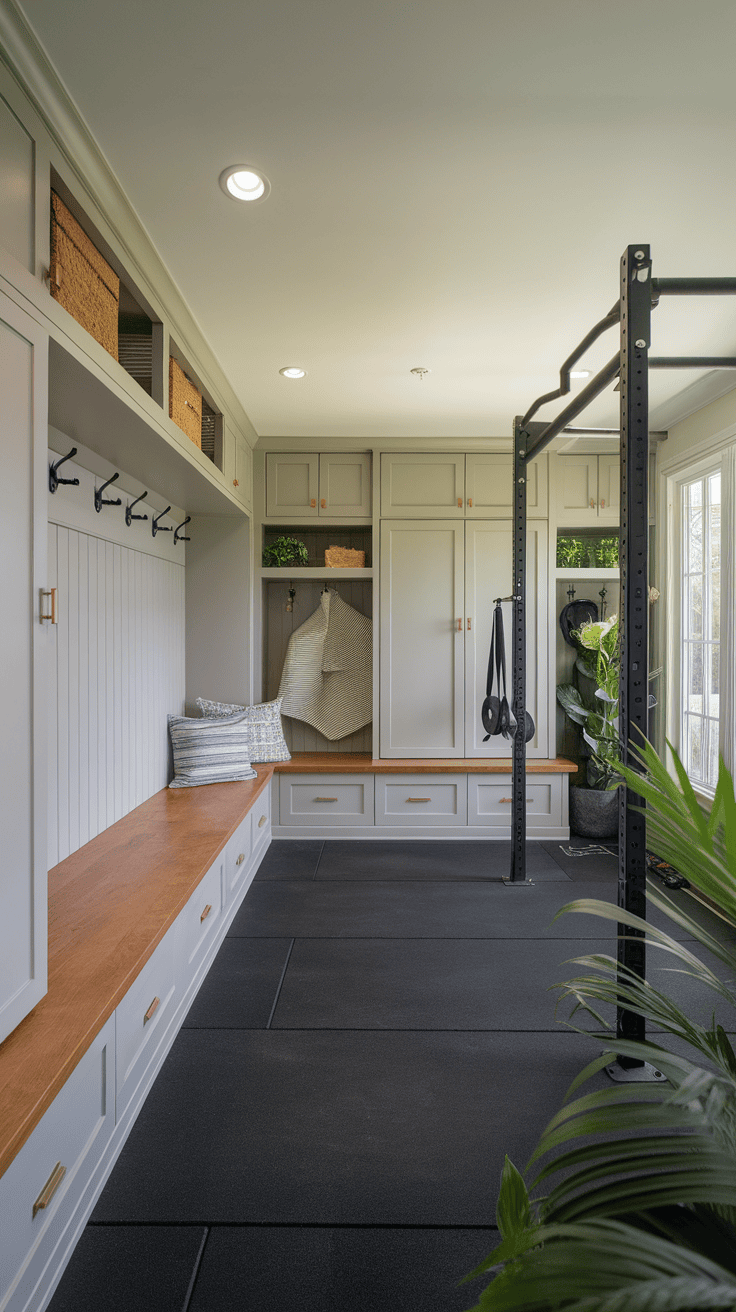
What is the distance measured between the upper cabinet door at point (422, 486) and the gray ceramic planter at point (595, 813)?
77.4 inches

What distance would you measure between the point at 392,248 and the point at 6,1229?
2681 mm

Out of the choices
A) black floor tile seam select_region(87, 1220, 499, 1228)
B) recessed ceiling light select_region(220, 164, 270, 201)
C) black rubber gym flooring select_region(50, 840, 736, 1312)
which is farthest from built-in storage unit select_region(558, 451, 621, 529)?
black floor tile seam select_region(87, 1220, 499, 1228)

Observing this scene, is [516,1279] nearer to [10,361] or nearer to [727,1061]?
[727,1061]

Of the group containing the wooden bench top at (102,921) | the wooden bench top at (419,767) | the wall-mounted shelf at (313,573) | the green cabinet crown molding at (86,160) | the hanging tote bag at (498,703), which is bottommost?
the wooden bench top at (102,921)

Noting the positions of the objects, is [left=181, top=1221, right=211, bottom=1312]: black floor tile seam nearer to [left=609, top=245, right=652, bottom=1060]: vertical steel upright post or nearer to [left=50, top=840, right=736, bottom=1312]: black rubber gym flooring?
[left=50, top=840, right=736, bottom=1312]: black rubber gym flooring

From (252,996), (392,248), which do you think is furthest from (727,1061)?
(392,248)

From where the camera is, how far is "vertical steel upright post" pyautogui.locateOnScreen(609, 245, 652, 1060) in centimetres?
198

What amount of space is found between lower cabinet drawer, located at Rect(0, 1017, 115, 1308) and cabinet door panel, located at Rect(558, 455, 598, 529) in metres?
4.05

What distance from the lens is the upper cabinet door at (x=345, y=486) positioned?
15.7ft

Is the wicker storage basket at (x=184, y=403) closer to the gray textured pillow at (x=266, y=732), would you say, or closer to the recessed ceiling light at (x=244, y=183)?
the recessed ceiling light at (x=244, y=183)

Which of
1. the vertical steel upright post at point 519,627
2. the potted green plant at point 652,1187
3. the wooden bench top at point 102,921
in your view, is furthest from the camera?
the vertical steel upright post at point 519,627

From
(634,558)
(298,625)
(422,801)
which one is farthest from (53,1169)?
(298,625)

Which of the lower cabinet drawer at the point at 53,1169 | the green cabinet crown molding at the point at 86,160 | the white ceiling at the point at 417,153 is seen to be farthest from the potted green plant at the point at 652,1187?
the green cabinet crown molding at the point at 86,160

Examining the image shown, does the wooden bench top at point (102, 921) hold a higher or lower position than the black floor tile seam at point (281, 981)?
higher
